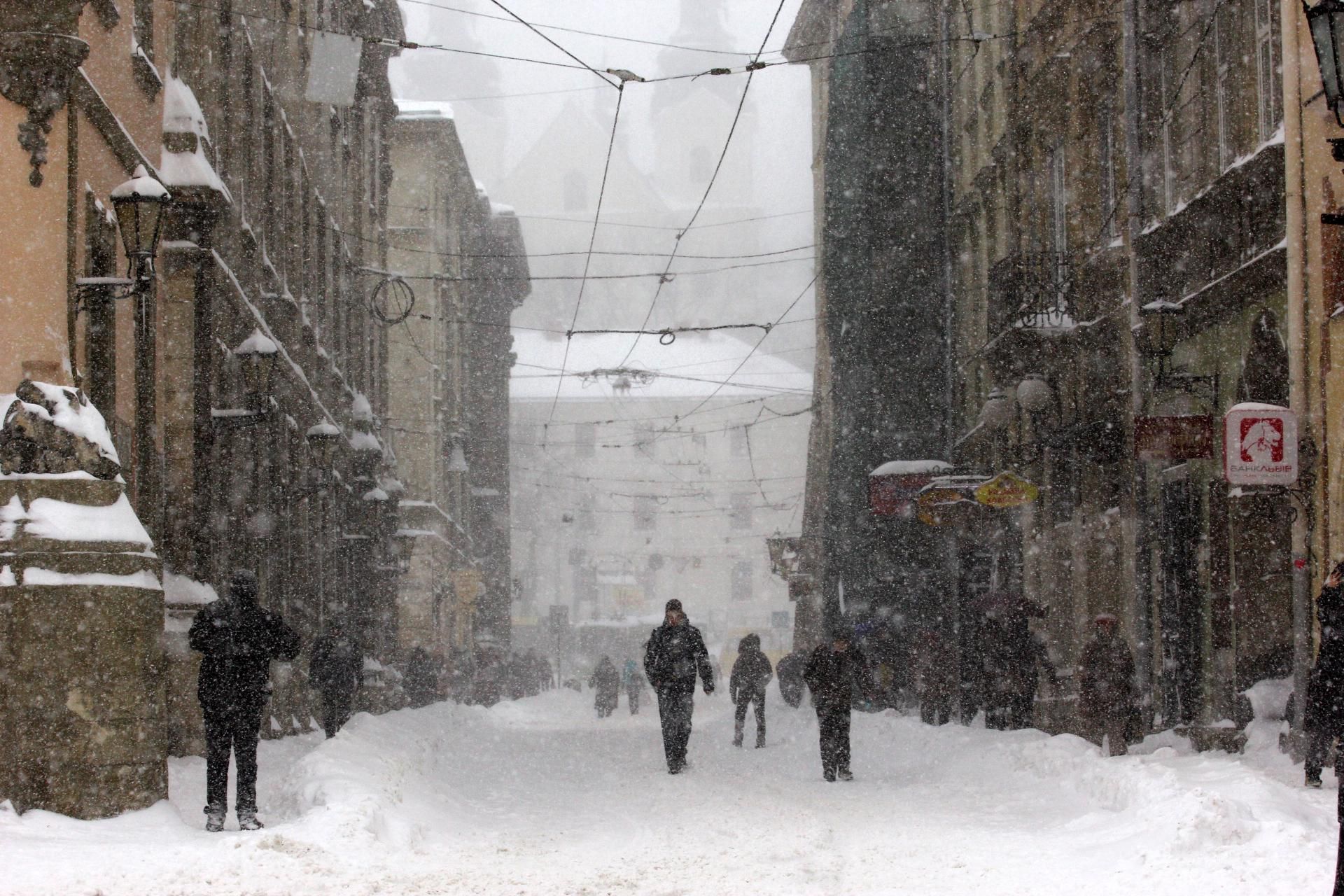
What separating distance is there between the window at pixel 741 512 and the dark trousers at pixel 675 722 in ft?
239

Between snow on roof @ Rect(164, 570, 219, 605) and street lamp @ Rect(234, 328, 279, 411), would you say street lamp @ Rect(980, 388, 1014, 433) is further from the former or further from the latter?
snow on roof @ Rect(164, 570, 219, 605)

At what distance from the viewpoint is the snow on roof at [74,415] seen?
426 inches

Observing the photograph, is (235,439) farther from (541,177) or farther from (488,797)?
(541,177)

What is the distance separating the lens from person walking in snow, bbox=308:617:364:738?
66.3ft

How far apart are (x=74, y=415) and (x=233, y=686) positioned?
6.41 ft

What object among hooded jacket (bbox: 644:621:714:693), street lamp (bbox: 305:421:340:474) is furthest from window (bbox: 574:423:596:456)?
hooded jacket (bbox: 644:621:714:693)

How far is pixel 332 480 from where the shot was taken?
28703 mm

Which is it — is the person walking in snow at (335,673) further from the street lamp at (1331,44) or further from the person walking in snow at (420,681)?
the street lamp at (1331,44)

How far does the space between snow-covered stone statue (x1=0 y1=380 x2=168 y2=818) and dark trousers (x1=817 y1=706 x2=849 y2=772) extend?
24.0ft

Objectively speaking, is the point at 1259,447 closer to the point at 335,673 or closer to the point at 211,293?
the point at 211,293

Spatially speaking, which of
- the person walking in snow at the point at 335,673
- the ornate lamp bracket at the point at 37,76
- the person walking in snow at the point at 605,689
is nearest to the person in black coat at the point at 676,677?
the person walking in snow at the point at 335,673

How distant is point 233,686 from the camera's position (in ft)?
35.5

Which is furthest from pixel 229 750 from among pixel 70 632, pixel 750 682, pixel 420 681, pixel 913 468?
pixel 420 681

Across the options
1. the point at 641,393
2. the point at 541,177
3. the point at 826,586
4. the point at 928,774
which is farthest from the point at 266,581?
the point at 541,177
